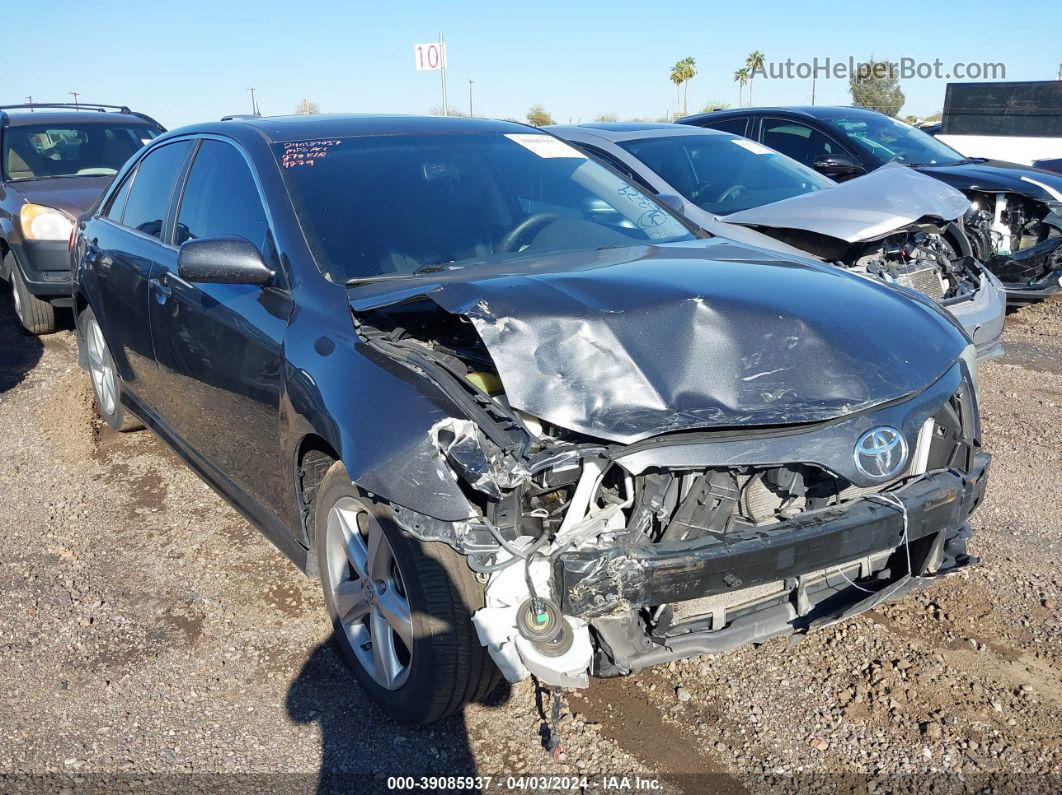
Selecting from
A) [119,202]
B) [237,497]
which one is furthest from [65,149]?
[237,497]

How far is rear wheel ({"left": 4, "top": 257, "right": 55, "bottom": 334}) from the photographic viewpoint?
25.7 ft

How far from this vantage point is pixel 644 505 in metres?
2.49

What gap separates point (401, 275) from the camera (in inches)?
123

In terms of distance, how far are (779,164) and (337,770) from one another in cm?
551

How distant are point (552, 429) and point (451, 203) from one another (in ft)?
4.41

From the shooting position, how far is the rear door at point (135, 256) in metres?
4.19

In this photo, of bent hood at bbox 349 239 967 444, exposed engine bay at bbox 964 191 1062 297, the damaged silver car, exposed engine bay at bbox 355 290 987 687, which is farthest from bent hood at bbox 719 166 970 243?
exposed engine bay at bbox 355 290 987 687

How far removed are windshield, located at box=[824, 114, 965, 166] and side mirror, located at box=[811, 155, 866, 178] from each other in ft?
1.25

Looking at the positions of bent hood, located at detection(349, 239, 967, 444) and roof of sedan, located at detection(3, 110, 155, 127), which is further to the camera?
roof of sedan, located at detection(3, 110, 155, 127)

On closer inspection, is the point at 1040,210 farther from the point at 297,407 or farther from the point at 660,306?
the point at 297,407

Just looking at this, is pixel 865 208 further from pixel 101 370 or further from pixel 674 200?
pixel 101 370

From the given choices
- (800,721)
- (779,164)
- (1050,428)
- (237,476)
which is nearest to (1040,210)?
(779,164)

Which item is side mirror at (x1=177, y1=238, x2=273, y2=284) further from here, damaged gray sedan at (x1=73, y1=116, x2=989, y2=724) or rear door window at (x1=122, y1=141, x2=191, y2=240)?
rear door window at (x1=122, y1=141, x2=191, y2=240)

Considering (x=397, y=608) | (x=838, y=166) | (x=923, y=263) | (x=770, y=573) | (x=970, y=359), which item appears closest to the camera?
(x=770, y=573)
